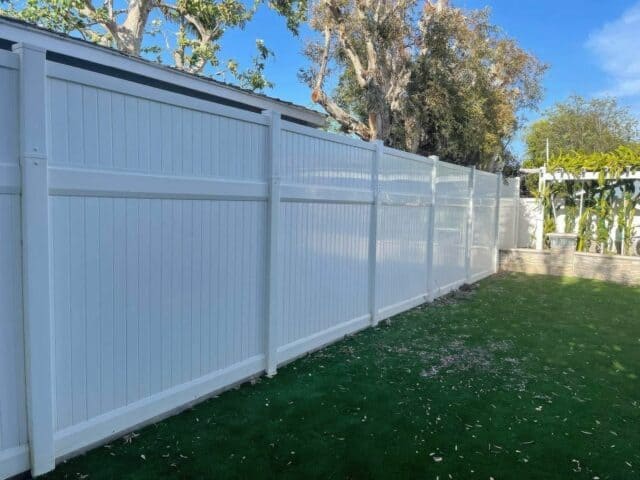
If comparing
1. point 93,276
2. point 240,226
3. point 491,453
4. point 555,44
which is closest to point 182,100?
point 240,226

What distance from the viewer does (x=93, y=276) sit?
2531 millimetres

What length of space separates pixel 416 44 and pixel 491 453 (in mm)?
8823

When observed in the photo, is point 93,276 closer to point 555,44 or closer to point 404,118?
point 404,118

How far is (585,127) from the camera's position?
23000 millimetres

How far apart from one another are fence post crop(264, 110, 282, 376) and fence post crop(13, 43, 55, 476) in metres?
1.74

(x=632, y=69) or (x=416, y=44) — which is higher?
(x=632, y=69)

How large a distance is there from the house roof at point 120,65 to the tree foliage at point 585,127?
64.4 feet

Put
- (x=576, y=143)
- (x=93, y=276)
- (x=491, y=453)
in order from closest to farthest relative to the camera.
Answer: (x=93, y=276), (x=491, y=453), (x=576, y=143)

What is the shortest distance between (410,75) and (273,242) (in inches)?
275

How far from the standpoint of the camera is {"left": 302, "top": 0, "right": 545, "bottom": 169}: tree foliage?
9.14 m

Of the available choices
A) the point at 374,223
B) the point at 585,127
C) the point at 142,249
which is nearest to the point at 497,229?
the point at 374,223

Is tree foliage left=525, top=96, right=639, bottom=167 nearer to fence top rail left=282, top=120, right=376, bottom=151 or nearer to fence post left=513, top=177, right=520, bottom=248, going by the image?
fence post left=513, top=177, right=520, bottom=248

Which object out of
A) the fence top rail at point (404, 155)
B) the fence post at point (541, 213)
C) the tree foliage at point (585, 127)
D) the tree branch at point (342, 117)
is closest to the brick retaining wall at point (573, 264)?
the fence post at point (541, 213)

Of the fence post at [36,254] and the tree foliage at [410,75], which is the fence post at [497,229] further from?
the fence post at [36,254]
